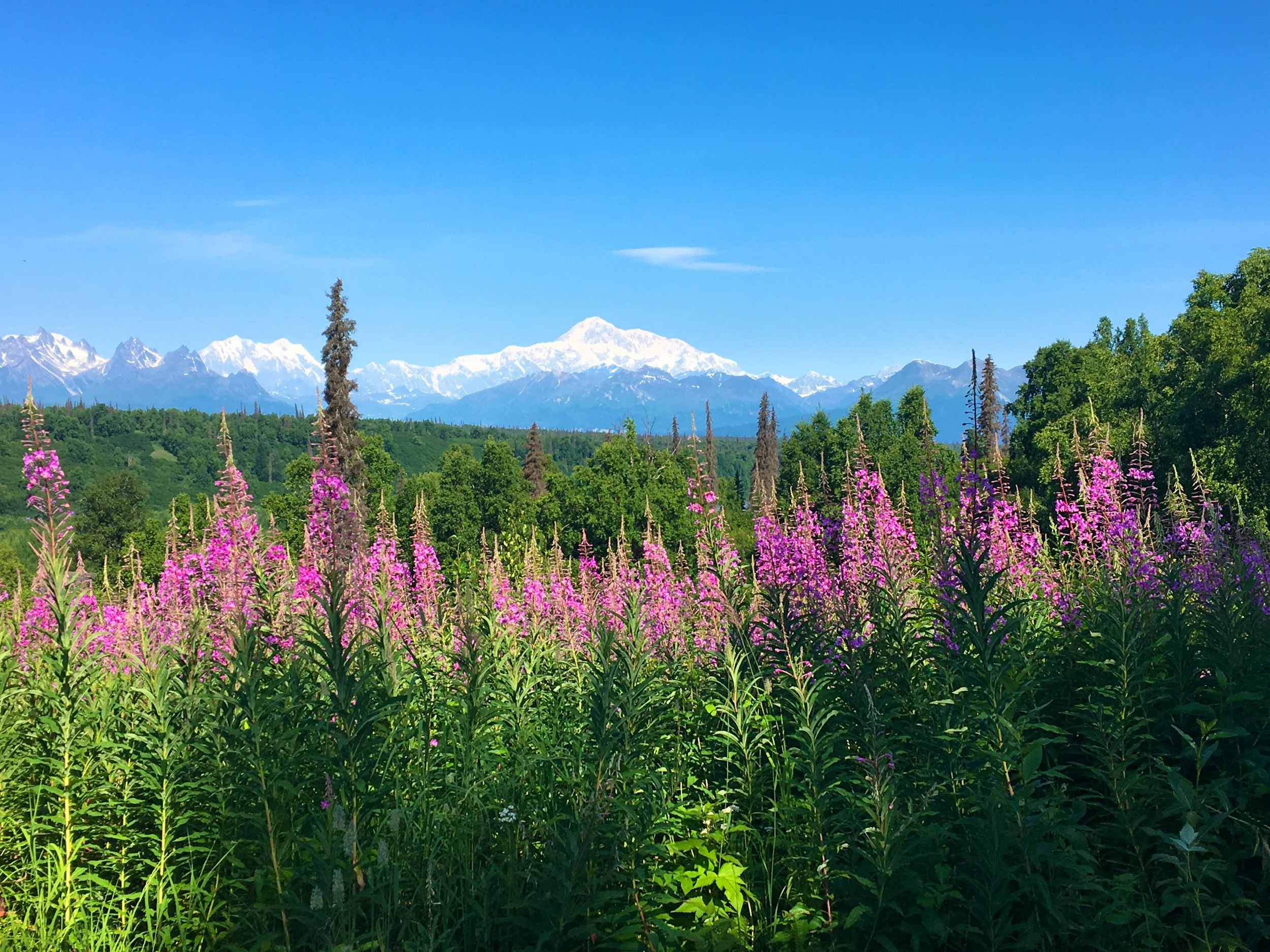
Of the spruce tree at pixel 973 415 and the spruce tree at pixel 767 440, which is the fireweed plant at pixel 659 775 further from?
the spruce tree at pixel 767 440

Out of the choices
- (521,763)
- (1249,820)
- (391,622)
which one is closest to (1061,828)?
(1249,820)

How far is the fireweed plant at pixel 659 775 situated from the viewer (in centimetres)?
367

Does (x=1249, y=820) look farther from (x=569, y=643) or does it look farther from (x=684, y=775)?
(x=569, y=643)

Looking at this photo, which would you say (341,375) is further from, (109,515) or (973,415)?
(973,415)

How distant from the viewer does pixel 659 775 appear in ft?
14.7

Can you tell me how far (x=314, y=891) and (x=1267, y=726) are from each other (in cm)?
511

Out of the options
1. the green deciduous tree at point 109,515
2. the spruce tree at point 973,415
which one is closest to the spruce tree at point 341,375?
the green deciduous tree at point 109,515

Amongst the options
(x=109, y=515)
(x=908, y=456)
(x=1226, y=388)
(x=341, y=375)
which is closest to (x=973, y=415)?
(x=1226, y=388)

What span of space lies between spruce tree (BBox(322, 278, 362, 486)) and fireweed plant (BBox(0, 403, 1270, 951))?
35251 mm

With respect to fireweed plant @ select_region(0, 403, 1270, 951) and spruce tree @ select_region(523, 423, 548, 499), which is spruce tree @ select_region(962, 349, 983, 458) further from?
spruce tree @ select_region(523, 423, 548, 499)

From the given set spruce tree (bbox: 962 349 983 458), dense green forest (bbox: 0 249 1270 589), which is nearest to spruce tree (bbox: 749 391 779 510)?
dense green forest (bbox: 0 249 1270 589)

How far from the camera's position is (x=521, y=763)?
15.6 feet

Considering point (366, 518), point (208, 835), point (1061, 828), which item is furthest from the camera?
point (366, 518)

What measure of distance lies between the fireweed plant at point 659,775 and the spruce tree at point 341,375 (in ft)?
116
